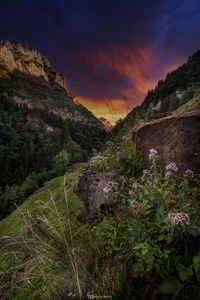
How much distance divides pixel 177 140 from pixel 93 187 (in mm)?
2067

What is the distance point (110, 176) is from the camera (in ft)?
10.4

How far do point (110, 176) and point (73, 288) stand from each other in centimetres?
203

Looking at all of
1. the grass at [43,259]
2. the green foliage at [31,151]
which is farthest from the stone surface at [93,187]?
the green foliage at [31,151]

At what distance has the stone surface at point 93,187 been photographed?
280 cm

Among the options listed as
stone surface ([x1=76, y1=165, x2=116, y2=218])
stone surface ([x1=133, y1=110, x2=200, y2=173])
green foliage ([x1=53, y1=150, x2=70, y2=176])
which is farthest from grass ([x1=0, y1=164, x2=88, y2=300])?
green foliage ([x1=53, y1=150, x2=70, y2=176])

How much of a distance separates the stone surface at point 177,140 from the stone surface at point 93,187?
105cm

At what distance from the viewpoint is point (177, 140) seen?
240cm

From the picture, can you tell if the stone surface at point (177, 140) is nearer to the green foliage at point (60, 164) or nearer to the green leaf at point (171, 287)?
the green leaf at point (171, 287)

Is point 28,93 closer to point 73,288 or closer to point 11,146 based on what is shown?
point 11,146

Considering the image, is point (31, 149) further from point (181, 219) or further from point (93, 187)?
point (181, 219)

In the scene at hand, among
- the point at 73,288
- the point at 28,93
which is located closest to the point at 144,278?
the point at 73,288

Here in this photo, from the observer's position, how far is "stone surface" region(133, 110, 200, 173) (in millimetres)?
2201

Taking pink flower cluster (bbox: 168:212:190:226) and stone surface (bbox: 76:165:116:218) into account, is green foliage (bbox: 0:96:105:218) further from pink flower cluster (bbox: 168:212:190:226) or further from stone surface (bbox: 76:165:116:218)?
pink flower cluster (bbox: 168:212:190:226)

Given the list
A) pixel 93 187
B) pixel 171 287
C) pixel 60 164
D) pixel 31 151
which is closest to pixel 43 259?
pixel 93 187
